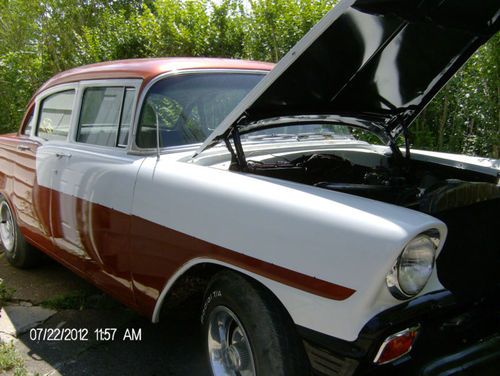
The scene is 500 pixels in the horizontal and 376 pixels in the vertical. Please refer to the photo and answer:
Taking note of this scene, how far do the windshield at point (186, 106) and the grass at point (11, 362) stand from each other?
144 cm

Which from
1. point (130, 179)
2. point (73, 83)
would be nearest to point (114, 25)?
point (73, 83)

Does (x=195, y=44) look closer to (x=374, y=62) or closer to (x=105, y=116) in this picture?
(x=105, y=116)

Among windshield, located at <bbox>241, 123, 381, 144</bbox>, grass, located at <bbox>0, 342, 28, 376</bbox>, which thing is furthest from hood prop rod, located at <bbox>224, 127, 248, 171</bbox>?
grass, located at <bbox>0, 342, 28, 376</bbox>

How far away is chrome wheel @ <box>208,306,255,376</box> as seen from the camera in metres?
2.11

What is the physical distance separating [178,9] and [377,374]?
22.0 ft

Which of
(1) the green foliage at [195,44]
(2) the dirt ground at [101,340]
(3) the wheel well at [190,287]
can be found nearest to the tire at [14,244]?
(2) the dirt ground at [101,340]

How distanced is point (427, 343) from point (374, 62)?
1.68m

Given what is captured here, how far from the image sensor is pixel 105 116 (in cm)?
311

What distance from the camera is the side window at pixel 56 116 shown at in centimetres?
351

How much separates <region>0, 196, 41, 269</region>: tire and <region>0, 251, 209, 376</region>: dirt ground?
14.1 inches

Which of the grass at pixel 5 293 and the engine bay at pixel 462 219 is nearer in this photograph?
the engine bay at pixel 462 219

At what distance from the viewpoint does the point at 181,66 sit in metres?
2.95

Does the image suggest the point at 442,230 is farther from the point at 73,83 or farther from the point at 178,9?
the point at 178,9

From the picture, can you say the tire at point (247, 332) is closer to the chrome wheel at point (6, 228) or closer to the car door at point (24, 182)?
the car door at point (24, 182)
